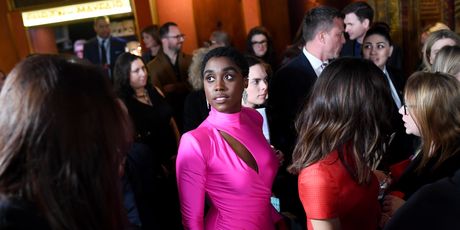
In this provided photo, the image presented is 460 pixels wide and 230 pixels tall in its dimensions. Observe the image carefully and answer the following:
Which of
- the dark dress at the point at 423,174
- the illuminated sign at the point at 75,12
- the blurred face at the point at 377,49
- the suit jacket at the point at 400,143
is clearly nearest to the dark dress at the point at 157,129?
the dark dress at the point at 423,174

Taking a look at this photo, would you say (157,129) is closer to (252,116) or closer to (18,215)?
(252,116)

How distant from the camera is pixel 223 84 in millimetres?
1787

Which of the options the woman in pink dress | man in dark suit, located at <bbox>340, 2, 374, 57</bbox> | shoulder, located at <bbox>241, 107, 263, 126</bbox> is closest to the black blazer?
shoulder, located at <bbox>241, 107, 263, 126</bbox>

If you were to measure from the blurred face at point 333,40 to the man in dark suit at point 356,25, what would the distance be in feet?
3.71

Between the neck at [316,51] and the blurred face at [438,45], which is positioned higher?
the neck at [316,51]

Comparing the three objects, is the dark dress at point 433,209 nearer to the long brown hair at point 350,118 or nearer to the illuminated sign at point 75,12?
the long brown hair at point 350,118

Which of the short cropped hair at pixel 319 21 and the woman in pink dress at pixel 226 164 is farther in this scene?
the short cropped hair at pixel 319 21

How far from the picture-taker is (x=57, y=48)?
6660 millimetres

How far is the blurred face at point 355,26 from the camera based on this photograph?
147 inches

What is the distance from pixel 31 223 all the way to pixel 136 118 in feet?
7.15

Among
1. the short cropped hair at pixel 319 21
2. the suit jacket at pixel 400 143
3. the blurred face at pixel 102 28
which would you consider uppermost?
the blurred face at pixel 102 28

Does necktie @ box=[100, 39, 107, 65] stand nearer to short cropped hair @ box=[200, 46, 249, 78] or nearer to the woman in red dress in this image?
short cropped hair @ box=[200, 46, 249, 78]

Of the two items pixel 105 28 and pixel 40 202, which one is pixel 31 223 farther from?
pixel 105 28

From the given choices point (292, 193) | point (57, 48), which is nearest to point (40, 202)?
point (292, 193)
